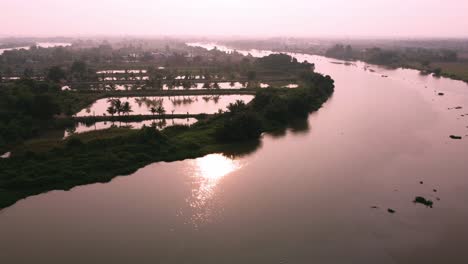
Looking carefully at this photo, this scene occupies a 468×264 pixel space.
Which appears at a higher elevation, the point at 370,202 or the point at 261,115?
the point at 261,115

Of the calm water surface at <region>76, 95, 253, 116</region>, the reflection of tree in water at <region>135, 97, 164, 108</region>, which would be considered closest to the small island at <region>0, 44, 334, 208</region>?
the calm water surface at <region>76, 95, 253, 116</region>

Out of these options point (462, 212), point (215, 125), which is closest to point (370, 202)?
point (462, 212)

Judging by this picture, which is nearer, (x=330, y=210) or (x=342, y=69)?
(x=330, y=210)

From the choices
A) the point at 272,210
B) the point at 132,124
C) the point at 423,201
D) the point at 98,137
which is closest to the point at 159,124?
the point at 132,124

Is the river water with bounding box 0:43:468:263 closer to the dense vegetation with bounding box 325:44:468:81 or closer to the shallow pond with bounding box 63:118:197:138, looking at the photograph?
the shallow pond with bounding box 63:118:197:138

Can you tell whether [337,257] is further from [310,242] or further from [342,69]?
[342,69]

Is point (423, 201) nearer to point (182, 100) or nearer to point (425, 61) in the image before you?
point (182, 100)

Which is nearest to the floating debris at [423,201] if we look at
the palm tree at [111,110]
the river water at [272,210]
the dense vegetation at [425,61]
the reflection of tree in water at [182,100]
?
the river water at [272,210]
